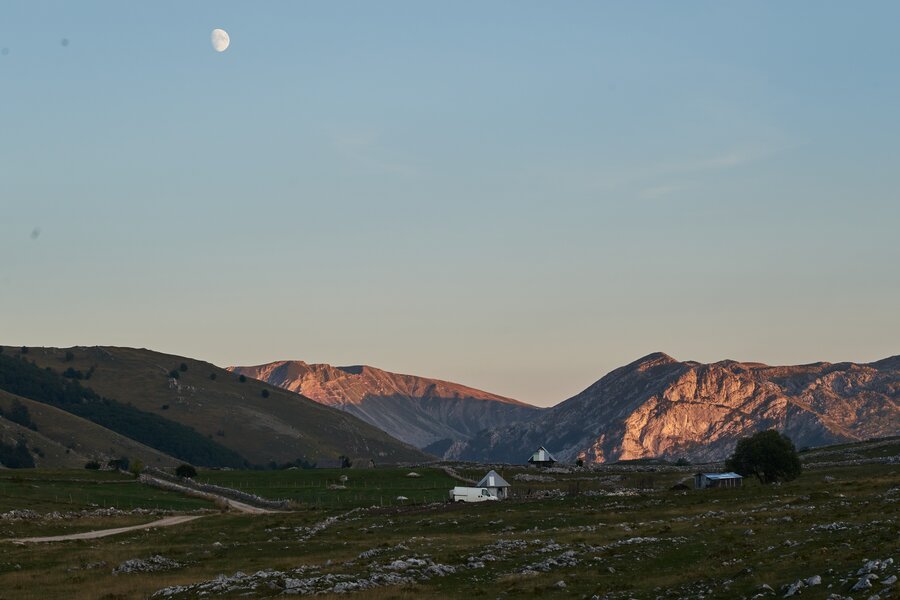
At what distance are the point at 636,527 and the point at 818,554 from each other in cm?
2664

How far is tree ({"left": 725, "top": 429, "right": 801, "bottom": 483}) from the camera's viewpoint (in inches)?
4774

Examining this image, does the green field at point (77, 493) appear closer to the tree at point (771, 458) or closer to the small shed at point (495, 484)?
the small shed at point (495, 484)

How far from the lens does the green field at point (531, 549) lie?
45656 millimetres

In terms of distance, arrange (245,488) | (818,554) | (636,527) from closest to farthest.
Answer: (818,554) < (636,527) < (245,488)

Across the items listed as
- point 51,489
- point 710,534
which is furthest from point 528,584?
point 51,489

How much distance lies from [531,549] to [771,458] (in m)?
68.2

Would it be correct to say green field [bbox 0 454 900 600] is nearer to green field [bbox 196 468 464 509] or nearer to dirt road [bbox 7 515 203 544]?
dirt road [bbox 7 515 203 544]

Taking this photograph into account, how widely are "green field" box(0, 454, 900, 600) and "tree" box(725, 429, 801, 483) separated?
21.7 meters

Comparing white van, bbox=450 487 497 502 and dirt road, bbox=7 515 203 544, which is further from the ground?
white van, bbox=450 487 497 502

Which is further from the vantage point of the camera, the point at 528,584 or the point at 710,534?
the point at 710,534

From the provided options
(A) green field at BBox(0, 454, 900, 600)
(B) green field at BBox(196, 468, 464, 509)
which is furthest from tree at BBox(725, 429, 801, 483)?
(B) green field at BBox(196, 468, 464, 509)

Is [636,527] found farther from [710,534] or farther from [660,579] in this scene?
[660,579]

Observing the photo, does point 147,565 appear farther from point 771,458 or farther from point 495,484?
point 495,484

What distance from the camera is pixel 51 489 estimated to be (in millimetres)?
139125
